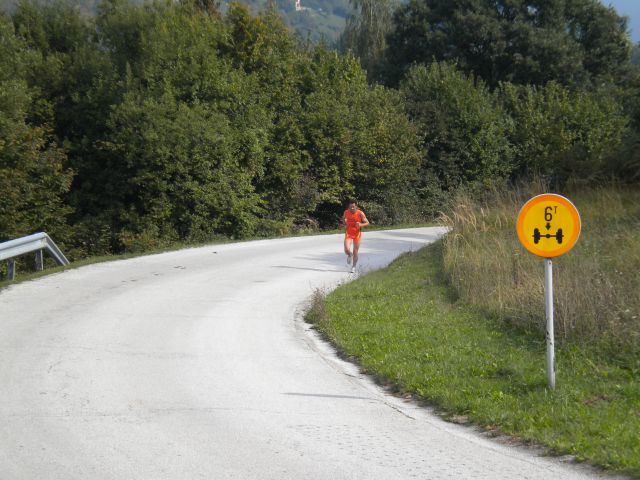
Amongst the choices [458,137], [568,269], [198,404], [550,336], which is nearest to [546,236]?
[550,336]

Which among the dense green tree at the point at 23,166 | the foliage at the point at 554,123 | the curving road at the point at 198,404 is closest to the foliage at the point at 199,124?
the dense green tree at the point at 23,166

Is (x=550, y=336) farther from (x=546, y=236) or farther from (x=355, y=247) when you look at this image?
(x=355, y=247)

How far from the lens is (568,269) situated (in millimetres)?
11758

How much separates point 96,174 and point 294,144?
314 inches

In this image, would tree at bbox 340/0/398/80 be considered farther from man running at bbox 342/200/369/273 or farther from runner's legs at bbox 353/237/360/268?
runner's legs at bbox 353/237/360/268

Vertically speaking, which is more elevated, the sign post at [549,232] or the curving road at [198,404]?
the sign post at [549,232]

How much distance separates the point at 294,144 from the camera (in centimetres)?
3256

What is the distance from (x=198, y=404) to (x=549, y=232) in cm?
388

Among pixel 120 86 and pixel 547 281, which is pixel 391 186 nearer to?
pixel 120 86

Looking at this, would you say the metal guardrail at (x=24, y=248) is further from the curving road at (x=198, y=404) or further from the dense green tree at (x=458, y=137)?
the dense green tree at (x=458, y=137)

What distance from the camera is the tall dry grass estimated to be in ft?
31.9

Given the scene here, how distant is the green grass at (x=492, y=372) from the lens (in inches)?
265

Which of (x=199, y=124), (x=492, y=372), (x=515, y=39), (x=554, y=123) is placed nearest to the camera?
(x=492, y=372)

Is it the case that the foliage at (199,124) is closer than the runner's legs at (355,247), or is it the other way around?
the runner's legs at (355,247)
